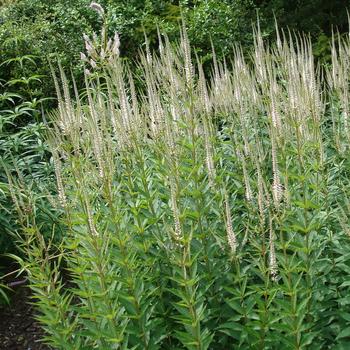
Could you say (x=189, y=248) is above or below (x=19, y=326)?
above

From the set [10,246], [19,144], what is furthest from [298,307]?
[19,144]

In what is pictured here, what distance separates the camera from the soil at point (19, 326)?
5035 millimetres

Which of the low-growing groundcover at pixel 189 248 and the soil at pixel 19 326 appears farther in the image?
the soil at pixel 19 326

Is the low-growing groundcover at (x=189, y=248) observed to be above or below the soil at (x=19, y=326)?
above

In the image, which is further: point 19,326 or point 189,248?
point 19,326

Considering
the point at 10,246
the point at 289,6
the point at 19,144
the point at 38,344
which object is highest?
the point at 289,6

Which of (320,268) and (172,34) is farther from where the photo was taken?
(172,34)

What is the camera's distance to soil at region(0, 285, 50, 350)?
5035 mm

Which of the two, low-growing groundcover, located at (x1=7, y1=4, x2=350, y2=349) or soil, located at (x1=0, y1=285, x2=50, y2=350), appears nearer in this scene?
low-growing groundcover, located at (x1=7, y1=4, x2=350, y2=349)

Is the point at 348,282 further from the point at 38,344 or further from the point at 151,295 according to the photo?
the point at 38,344

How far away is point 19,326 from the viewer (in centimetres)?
526

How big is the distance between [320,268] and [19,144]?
3.94m

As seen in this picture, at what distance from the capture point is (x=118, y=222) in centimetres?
325

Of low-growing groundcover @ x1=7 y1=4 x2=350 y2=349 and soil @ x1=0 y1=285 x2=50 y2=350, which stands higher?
low-growing groundcover @ x1=7 y1=4 x2=350 y2=349
